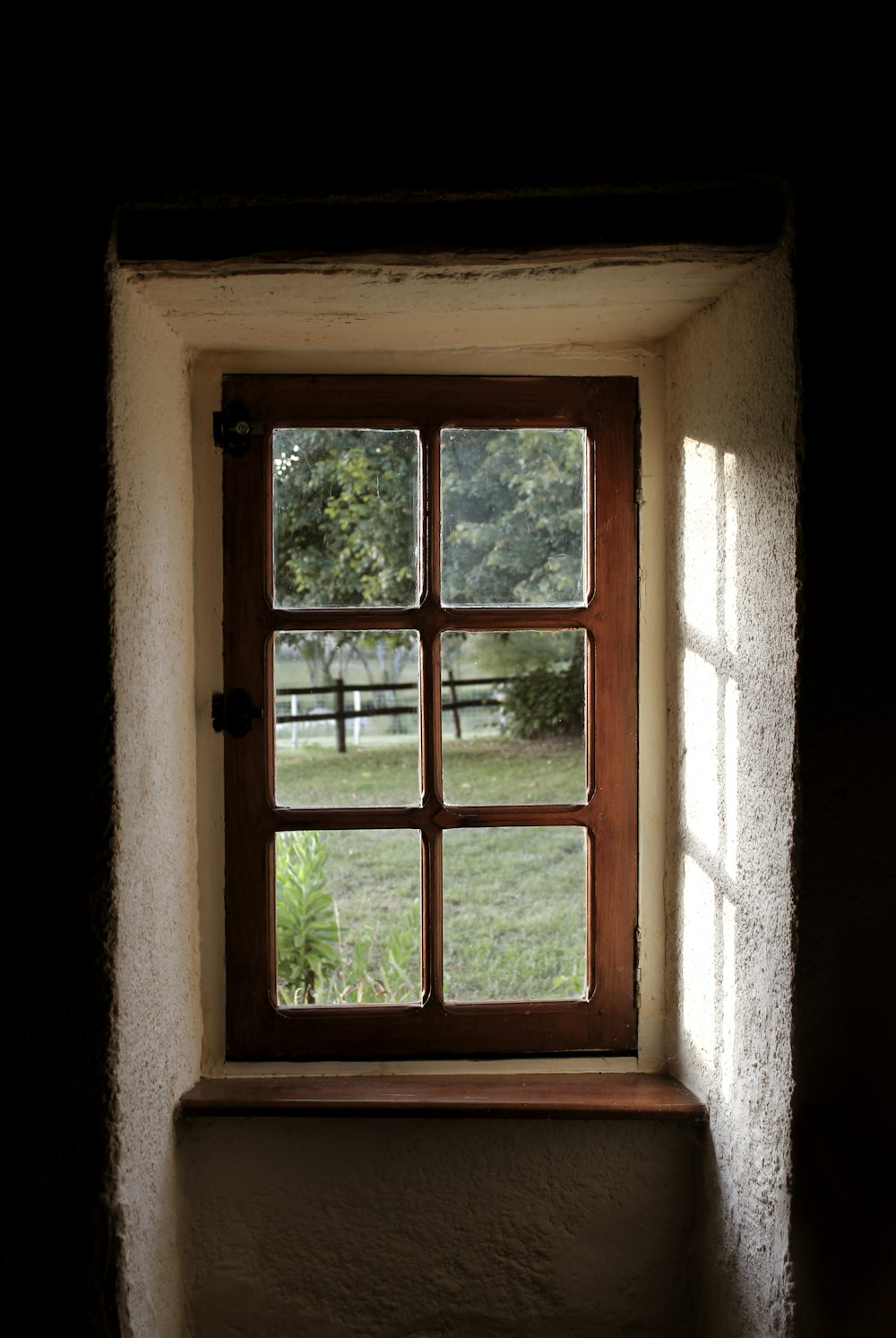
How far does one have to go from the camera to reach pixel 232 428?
1.30 meters

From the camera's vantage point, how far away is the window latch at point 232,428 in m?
1.30

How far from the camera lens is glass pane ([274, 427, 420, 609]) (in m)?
1.36

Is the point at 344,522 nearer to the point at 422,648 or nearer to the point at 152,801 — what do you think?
the point at 422,648

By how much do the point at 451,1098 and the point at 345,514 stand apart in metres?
0.85

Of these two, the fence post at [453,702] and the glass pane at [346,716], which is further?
the fence post at [453,702]

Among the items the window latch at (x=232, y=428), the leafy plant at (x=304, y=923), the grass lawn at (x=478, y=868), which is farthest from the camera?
the grass lawn at (x=478, y=868)

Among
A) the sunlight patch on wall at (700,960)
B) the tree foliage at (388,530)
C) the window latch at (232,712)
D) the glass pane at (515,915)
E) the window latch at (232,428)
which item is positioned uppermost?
the window latch at (232,428)

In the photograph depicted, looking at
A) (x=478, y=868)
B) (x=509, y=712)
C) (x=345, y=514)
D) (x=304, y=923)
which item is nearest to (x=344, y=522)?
(x=345, y=514)

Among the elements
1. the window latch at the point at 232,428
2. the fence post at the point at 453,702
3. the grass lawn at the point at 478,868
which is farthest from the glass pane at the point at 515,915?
the window latch at the point at 232,428

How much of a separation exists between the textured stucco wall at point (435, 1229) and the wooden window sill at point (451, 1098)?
0.11 ft

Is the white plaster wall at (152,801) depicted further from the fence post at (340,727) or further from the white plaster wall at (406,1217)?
the fence post at (340,727)

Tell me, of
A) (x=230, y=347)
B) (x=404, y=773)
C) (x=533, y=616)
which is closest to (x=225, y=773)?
(x=533, y=616)

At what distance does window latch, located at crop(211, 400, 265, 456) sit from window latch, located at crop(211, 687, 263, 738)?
0.34 metres

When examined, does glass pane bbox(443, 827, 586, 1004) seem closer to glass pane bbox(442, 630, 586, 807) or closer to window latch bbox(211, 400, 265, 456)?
glass pane bbox(442, 630, 586, 807)
